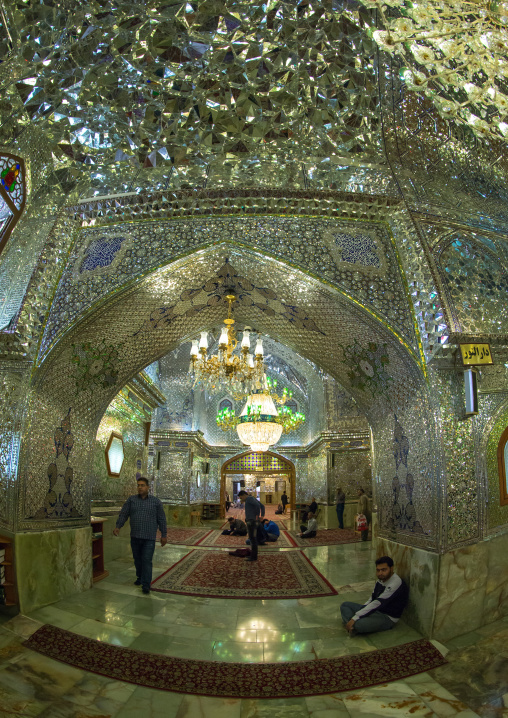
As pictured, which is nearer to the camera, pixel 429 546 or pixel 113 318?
pixel 429 546

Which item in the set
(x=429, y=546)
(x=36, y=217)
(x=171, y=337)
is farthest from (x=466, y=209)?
(x=36, y=217)

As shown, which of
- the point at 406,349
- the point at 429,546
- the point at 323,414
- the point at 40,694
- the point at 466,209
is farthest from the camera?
the point at 323,414

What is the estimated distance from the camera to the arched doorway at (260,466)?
14.1 meters

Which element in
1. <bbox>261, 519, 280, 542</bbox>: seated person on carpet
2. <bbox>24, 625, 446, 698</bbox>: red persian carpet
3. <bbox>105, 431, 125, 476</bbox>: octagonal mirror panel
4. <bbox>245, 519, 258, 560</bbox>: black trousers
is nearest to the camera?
<bbox>24, 625, 446, 698</bbox>: red persian carpet

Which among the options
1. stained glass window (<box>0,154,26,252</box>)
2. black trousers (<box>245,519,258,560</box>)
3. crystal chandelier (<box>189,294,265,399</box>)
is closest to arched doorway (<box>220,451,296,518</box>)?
crystal chandelier (<box>189,294,265,399</box>)

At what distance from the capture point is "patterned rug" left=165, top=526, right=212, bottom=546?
341 inches

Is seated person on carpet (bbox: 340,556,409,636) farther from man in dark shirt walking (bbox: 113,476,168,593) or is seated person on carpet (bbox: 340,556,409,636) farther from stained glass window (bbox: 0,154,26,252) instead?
stained glass window (bbox: 0,154,26,252)

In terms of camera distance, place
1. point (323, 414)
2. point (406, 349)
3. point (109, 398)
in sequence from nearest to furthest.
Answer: point (406, 349)
point (109, 398)
point (323, 414)

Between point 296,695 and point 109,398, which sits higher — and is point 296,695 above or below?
below

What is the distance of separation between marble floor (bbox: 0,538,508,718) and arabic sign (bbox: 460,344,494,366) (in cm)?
217

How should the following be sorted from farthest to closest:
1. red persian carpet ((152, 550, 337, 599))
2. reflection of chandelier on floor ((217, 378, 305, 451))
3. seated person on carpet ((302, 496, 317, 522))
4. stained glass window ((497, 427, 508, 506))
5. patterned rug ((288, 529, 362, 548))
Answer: reflection of chandelier on floor ((217, 378, 305, 451)), seated person on carpet ((302, 496, 317, 522)), patterned rug ((288, 529, 362, 548)), red persian carpet ((152, 550, 337, 599)), stained glass window ((497, 427, 508, 506))

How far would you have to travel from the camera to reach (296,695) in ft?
9.06

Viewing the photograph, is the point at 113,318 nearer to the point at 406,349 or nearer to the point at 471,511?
the point at 406,349

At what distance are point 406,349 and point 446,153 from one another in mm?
2089
